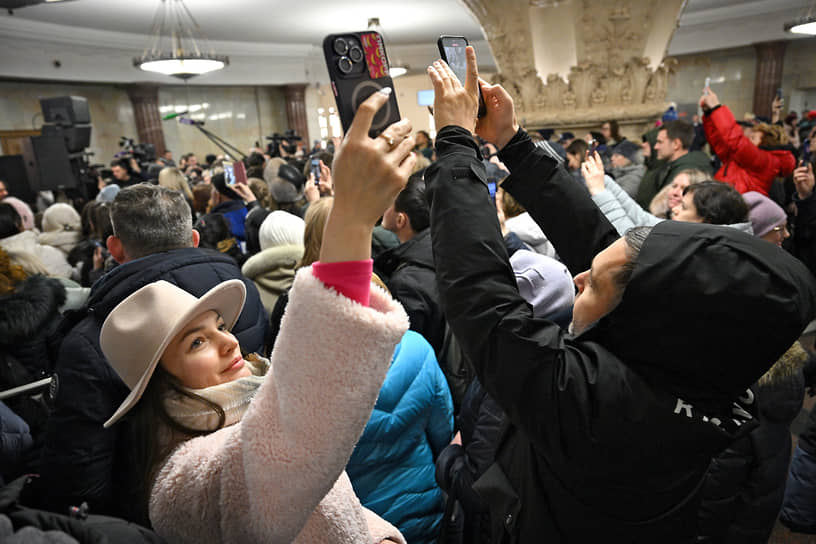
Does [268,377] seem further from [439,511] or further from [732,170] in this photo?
[732,170]

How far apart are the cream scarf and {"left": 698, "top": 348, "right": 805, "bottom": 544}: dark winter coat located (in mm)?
1196

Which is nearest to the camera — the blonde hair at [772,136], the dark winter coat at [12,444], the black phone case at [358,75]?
the black phone case at [358,75]

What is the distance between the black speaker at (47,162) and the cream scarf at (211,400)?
5076 millimetres

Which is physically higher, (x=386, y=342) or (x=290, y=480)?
(x=386, y=342)

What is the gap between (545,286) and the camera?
1.50m

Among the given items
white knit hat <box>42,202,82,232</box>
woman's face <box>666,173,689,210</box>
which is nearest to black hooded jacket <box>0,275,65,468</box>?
white knit hat <box>42,202,82,232</box>

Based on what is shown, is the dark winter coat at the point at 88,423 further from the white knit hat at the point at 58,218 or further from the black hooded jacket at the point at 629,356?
the white knit hat at the point at 58,218

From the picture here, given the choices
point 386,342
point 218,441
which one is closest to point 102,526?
point 218,441

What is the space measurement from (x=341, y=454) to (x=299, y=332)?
0.16 metres

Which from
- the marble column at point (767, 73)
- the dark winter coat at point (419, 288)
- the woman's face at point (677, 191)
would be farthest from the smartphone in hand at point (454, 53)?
the marble column at point (767, 73)

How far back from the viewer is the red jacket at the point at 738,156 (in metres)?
3.15

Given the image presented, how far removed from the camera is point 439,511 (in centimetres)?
155

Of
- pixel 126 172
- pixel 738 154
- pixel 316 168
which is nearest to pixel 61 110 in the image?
pixel 126 172

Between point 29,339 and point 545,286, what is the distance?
179 centimetres
